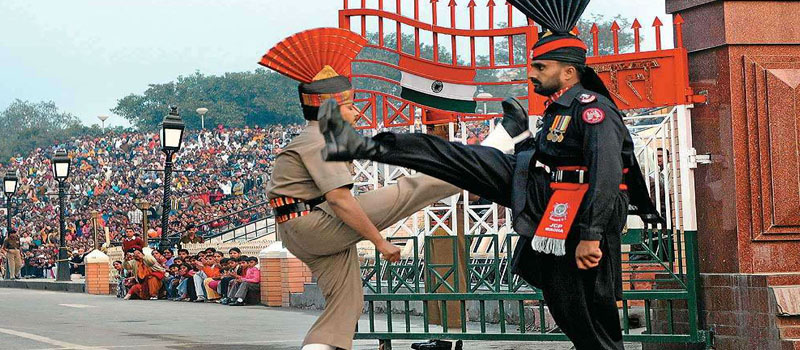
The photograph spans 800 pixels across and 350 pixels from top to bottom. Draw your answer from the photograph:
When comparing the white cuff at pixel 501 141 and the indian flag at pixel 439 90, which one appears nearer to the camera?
the white cuff at pixel 501 141

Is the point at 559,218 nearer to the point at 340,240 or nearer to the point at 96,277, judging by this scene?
the point at 340,240

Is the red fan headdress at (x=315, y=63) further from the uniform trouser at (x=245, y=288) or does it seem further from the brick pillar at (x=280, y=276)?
the uniform trouser at (x=245, y=288)

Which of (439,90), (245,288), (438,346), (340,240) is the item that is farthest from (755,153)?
(245,288)

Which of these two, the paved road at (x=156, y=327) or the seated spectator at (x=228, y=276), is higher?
the seated spectator at (x=228, y=276)

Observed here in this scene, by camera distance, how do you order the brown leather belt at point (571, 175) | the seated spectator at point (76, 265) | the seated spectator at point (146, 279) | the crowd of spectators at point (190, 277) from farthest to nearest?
the seated spectator at point (76, 265)
the seated spectator at point (146, 279)
the crowd of spectators at point (190, 277)
the brown leather belt at point (571, 175)

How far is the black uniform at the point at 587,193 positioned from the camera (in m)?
5.14

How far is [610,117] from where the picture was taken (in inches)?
206

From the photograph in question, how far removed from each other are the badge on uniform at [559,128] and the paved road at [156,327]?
16.4 ft

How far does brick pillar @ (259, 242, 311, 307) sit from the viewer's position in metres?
17.8

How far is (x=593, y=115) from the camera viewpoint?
522 cm

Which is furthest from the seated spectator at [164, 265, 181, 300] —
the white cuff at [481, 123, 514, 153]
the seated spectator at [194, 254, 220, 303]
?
the white cuff at [481, 123, 514, 153]

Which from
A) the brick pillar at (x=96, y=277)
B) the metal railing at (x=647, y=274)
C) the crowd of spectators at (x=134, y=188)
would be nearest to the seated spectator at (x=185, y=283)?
the brick pillar at (x=96, y=277)

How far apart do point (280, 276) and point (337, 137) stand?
13587 millimetres

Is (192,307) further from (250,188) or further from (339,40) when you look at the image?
(250,188)
